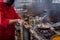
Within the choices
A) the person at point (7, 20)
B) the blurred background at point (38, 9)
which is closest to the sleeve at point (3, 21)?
the person at point (7, 20)

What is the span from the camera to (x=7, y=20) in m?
1.72

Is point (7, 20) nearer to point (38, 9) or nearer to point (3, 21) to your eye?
point (3, 21)

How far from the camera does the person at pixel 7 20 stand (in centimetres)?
172

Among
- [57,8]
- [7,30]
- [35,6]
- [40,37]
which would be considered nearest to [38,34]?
[40,37]

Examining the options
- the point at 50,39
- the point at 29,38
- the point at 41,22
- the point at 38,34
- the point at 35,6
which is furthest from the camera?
the point at 35,6

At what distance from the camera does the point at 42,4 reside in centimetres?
292

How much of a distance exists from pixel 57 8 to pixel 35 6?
0.43 m

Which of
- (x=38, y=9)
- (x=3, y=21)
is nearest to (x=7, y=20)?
(x=3, y=21)

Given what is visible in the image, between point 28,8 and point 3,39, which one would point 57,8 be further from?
point 3,39

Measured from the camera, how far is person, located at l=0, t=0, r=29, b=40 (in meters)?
Answer: 1.72

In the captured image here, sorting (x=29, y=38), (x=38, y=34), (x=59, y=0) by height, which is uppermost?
(x=59, y=0)

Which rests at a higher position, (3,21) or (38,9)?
(3,21)

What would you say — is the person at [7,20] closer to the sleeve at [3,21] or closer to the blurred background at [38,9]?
the sleeve at [3,21]

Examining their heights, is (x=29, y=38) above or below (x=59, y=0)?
below
